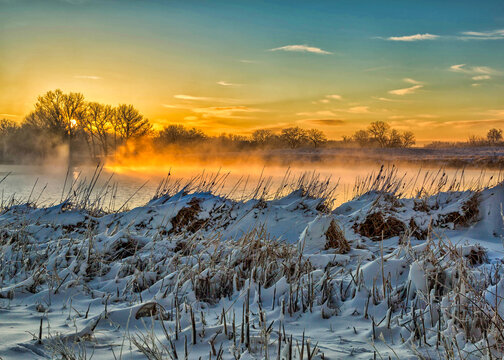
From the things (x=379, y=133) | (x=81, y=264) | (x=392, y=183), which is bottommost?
(x=81, y=264)

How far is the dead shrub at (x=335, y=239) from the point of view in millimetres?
6191

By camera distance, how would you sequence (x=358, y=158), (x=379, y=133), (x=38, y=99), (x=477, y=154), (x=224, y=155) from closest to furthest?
(x=477, y=154)
(x=358, y=158)
(x=38, y=99)
(x=224, y=155)
(x=379, y=133)

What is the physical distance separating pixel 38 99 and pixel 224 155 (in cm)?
1912

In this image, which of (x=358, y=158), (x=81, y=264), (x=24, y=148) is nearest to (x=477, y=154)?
(x=358, y=158)

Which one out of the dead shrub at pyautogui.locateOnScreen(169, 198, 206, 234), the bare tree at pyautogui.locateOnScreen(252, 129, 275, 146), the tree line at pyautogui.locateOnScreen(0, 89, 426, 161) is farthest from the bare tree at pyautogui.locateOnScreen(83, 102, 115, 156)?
the dead shrub at pyautogui.locateOnScreen(169, 198, 206, 234)

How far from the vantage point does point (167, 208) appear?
846 cm

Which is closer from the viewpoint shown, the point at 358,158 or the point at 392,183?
the point at 392,183

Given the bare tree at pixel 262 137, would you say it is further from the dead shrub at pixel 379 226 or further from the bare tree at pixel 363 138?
the dead shrub at pixel 379 226

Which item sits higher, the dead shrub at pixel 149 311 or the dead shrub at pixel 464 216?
the dead shrub at pixel 464 216

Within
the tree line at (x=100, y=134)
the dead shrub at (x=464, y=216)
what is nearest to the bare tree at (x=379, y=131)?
the tree line at (x=100, y=134)

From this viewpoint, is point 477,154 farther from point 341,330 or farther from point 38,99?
point 38,99

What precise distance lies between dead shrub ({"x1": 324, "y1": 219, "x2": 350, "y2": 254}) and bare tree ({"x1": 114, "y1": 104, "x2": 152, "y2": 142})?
153 feet

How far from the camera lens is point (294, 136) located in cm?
5591

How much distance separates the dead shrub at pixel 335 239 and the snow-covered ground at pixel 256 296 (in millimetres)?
19
